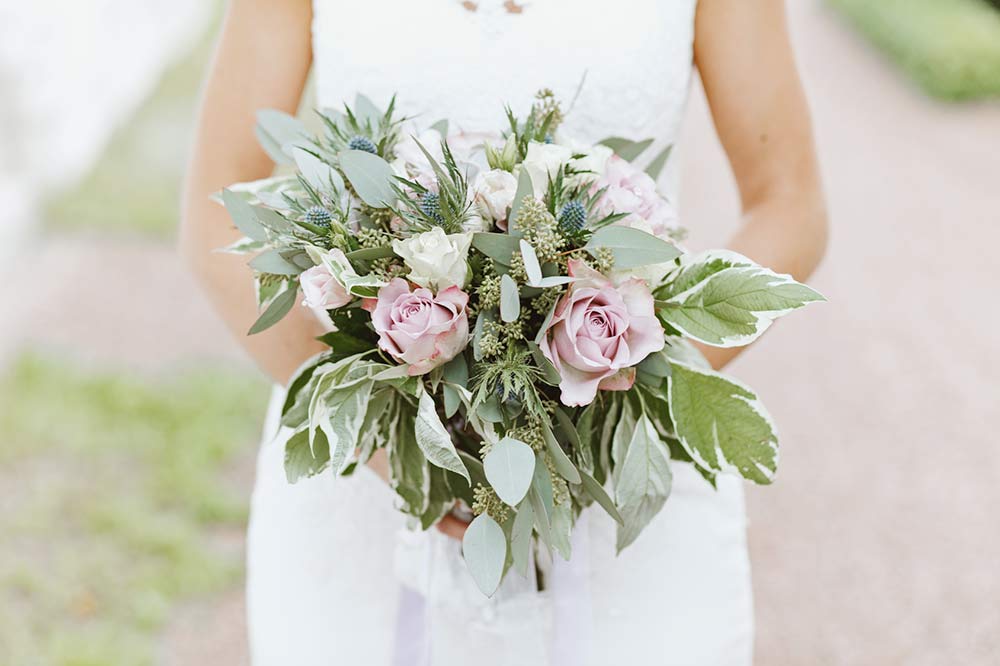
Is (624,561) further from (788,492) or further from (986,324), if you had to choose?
(986,324)

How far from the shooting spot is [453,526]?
1415 millimetres

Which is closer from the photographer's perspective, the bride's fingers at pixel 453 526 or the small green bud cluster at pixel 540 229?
the small green bud cluster at pixel 540 229

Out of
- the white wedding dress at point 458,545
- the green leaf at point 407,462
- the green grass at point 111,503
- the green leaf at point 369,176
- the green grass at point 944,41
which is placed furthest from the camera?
the green grass at point 944,41

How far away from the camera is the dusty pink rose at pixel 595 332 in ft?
3.36

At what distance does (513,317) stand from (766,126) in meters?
0.74

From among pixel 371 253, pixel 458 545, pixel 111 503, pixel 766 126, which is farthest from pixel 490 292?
pixel 111 503

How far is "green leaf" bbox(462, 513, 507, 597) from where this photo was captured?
1.04 meters

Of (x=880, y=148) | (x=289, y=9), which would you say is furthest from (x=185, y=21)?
(x=289, y=9)

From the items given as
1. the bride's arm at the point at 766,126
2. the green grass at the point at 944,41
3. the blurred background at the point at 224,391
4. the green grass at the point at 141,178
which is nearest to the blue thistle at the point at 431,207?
the bride's arm at the point at 766,126

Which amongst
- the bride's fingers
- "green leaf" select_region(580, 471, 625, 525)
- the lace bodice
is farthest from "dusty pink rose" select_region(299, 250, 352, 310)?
the lace bodice

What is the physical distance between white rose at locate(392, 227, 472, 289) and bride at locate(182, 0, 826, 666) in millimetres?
524

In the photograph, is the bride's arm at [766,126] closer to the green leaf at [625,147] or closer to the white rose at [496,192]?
the green leaf at [625,147]

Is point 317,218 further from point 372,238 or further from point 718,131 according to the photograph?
point 718,131

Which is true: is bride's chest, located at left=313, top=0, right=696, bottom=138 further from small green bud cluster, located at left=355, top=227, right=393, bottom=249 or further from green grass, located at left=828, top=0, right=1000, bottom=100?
green grass, located at left=828, top=0, right=1000, bottom=100
